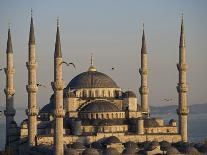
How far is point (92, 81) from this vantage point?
6775cm

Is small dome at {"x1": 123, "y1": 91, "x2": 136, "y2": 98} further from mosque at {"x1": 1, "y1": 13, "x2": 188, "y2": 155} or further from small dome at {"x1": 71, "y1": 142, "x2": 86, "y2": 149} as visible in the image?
small dome at {"x1": 71, "y1": 142, "x2": 86, "y2": 149}

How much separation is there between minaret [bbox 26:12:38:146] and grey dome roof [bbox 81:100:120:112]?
17.7 ft

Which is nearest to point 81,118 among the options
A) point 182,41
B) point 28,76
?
point 28,76

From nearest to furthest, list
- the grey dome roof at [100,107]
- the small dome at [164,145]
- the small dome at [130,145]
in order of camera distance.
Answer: the small dome at [130,145]
the small dome at [164,145]
the grey dome roof at [100,107]

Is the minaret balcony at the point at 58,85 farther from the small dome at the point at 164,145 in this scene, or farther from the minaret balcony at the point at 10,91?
the minaret balcony at the point at 10,91

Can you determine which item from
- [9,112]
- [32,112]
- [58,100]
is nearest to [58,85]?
[58,100]

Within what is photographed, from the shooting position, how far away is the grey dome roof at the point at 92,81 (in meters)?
67.6

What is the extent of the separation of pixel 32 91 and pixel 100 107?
629 cm

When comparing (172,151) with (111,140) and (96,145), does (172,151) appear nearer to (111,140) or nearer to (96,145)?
(111,140)

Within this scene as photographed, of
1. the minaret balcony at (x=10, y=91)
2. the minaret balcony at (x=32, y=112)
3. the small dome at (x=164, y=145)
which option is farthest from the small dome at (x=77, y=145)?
the minaret balcony at (x=10, y=91)

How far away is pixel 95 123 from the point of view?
62.7m

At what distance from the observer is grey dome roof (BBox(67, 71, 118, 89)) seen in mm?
67562

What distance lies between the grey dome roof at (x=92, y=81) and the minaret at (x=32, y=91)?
727 centimetres

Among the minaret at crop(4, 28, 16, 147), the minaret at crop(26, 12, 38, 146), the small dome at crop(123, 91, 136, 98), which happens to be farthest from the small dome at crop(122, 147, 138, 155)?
the minaret at crop(4, 28, 16, 147)
